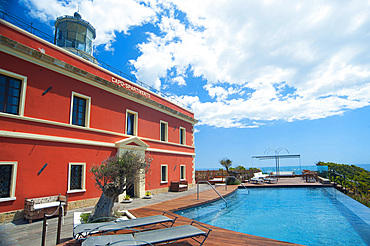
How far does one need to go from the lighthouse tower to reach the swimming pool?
12.6 m

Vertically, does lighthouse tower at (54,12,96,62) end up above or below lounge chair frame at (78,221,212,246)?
above

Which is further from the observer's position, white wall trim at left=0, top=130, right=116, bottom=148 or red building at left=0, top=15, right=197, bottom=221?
red building at left=0, top=15, right=197, bottom=221

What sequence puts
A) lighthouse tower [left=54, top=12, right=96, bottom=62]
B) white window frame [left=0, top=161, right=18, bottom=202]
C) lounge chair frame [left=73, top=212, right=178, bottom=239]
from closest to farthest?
1. lounge chair frame [left=73, top=212, right=178, bottom=239]
2. white window frame [left=0, top=161, right=18, bottom=202]
3. lighthouse tower [left=54, top=12, right=96, bottom=62]

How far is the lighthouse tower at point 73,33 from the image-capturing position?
47.6 feet

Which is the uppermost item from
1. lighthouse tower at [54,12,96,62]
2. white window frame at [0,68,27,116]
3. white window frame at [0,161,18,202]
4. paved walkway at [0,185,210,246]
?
lighthouse tower at [54,12,96,62]

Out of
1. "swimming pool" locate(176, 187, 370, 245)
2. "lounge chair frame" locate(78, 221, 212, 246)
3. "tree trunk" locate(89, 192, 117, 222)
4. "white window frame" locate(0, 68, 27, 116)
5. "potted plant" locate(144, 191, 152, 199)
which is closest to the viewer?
"lounge chair frame" locate(78, 221, 212, 246)

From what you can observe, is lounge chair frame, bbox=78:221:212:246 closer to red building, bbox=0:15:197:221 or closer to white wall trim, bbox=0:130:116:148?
red building, bbox=0:15:197:221

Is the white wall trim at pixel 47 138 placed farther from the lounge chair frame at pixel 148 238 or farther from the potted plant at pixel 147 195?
the lounge chair frame at pixel 148 238

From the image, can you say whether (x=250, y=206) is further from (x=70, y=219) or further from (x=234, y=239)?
(x=70, y=219)

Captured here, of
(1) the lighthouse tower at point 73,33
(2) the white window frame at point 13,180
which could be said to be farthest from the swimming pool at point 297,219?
(1) the lighthouse tower at point 73,33

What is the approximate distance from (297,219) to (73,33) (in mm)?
16289

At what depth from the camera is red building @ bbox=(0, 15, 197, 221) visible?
7.41m

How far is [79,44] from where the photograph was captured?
14805mm

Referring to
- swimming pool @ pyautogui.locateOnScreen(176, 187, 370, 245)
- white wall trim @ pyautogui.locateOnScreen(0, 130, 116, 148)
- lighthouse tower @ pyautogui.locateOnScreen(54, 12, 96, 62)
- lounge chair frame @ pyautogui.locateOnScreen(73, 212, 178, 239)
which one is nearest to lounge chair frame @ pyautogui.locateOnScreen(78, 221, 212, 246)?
lounge chair frame @ pyautogui.locateOnScreen(73, 212, 178, 239)
